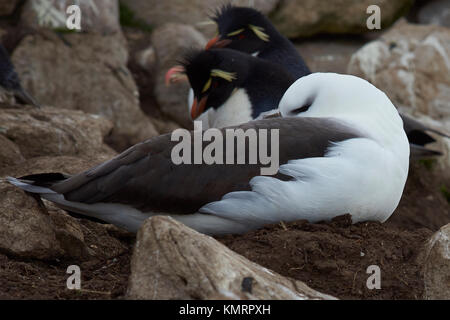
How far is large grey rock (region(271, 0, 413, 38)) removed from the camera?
40.5ft

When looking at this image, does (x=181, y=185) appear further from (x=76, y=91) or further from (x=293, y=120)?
(x=76, y=91)

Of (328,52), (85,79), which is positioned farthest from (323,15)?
(85,79)

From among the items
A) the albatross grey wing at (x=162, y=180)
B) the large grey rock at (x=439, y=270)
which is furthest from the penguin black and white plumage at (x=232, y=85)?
the large grey rock at (x=439, y=270)

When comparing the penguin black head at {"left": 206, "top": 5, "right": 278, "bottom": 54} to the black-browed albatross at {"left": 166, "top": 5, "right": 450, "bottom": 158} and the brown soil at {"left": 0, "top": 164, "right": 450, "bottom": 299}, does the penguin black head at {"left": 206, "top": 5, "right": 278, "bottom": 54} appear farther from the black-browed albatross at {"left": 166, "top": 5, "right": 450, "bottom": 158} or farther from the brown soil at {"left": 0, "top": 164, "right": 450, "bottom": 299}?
the brown soil at {"left": 0, "top": 164, "right": 450, "bottom": 299}

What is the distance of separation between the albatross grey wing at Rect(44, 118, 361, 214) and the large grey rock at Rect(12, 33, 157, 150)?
17.5 feet

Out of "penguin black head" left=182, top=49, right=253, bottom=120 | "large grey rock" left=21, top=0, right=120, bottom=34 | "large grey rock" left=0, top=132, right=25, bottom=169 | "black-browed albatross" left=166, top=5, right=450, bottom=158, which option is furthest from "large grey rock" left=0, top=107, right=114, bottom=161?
"large grey rock" left=21, top=0, right=120, bottom=34

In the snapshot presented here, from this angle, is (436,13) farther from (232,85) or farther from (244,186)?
(244,186)

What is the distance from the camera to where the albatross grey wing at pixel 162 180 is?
4484mm

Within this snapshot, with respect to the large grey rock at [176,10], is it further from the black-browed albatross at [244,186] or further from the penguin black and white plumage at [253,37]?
the black-browed albatross at [244,186]

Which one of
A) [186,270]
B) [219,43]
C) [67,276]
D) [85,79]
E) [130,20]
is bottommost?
[67,276]

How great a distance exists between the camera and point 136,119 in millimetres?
10398

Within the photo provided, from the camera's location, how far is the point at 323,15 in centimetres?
1243

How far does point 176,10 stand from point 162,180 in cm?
796
